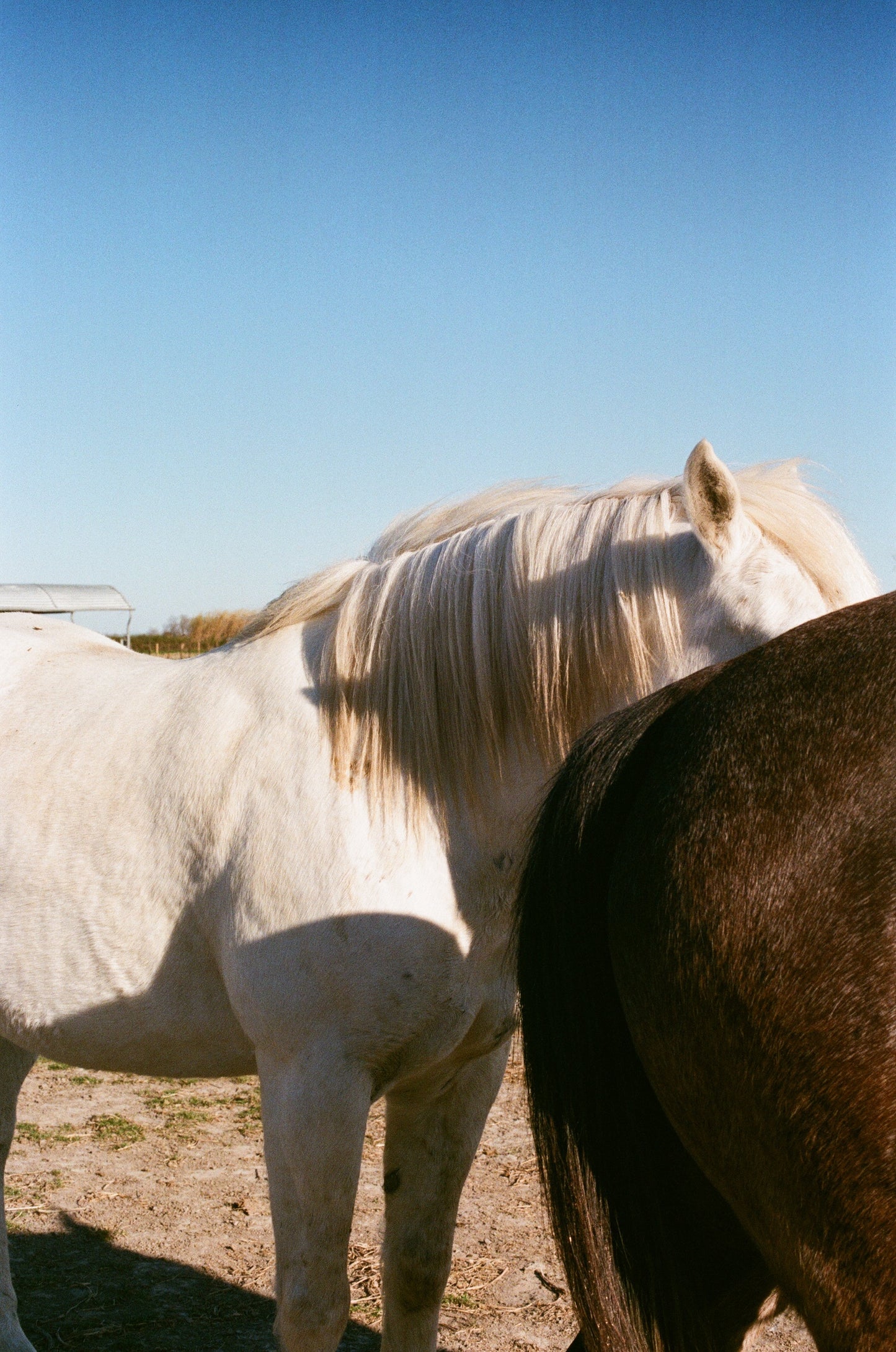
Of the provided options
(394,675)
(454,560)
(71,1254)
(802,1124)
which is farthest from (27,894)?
(802,1124)

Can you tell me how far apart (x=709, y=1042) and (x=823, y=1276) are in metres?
0.23

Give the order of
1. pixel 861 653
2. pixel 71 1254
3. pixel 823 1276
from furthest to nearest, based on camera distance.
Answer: pixel 71 1254, pixel 861 653, pixel 823 1276

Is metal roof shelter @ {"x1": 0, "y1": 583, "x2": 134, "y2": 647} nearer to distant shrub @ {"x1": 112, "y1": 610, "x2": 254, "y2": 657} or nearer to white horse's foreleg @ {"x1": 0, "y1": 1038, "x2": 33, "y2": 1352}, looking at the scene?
distant shrub @ {"x1": 112, "y1": 610, "x2": 254, "y2": 657}

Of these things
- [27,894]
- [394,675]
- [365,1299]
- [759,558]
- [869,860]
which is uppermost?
[759,558]

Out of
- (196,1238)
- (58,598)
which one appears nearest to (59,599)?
(58,598)

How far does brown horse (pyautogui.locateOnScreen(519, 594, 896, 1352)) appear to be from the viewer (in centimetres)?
100

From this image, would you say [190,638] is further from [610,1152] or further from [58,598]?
[610,1152]

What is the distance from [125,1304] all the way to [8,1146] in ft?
1.88

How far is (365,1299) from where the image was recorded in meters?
2.92

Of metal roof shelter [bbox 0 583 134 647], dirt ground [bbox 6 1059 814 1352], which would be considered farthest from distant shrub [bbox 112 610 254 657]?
dirt ground [bbox 6 1059 814 1352]

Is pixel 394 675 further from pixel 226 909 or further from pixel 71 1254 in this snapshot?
pixel 71 1254

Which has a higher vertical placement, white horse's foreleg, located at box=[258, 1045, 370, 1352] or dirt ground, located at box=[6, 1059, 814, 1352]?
white horse's foreleg, located at box=[258, 1045, 370, 1352]

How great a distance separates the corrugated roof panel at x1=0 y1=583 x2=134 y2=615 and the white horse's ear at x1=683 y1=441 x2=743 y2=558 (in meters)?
13.9

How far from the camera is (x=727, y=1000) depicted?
1.07 m
